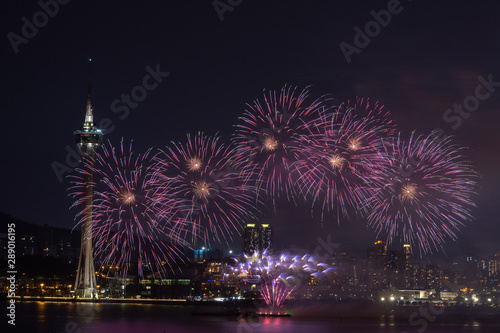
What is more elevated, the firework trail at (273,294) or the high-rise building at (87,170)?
the high-rise building at (87,170)

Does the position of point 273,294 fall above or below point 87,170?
below

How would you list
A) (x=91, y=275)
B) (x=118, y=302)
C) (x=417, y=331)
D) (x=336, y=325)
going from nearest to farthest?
(x=417, y=331) → (x=336, y=325) → (x=91, y=275) → (x=118, y=302)

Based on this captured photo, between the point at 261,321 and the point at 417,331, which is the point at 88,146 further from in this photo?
the point at 417,331

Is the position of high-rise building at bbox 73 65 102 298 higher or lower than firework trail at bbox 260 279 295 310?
higher

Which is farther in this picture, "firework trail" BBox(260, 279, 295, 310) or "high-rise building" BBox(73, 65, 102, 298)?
"high-rise building" BBox(73, 65, 102, 298)

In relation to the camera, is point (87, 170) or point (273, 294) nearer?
point (273, 294)

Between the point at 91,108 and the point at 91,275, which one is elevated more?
the point at 91,108

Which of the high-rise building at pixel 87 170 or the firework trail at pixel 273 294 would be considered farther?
the high-rise building at pixel 87 170

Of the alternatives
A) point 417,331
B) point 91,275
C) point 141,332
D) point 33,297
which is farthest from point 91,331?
point 33,297

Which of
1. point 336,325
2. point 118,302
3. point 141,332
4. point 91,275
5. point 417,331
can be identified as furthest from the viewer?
point 118,302

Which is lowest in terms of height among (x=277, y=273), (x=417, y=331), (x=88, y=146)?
(x=417, y=331)

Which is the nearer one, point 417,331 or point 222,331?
point 222,331
